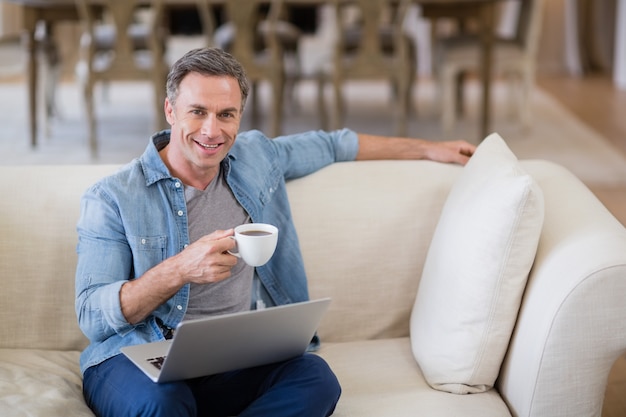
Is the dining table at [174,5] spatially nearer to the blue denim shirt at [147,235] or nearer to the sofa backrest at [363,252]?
the sofa backrest at [363,252]

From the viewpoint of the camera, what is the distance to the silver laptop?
1590mm

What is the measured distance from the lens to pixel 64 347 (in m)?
2.13

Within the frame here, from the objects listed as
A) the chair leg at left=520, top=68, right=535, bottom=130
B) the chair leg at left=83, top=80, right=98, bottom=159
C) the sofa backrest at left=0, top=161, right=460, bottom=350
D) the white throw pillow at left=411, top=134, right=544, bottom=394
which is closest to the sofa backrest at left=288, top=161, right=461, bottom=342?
the sofa backrest at left=0, top=161, right=460, bottom=350

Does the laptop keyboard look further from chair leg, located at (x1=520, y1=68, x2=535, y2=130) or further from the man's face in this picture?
chair leg, located at (x1=520, y1=68, x2=535, y2=130)

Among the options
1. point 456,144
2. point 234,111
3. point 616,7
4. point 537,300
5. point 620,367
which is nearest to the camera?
point 537,300

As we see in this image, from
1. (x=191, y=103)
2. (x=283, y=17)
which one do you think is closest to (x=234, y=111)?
(x=191, y=103)

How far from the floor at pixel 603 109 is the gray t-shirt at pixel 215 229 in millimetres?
1265

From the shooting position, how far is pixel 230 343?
5.44ft

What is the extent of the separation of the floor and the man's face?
1438mm

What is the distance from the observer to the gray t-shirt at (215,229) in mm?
1941

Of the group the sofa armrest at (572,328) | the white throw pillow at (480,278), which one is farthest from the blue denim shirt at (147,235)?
the sofa armrest at (572,328)

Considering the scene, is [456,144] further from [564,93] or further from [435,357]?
[564,93]

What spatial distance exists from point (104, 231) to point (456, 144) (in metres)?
0.95

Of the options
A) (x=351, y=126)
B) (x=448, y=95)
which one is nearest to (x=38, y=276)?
(x=448, y=95)
